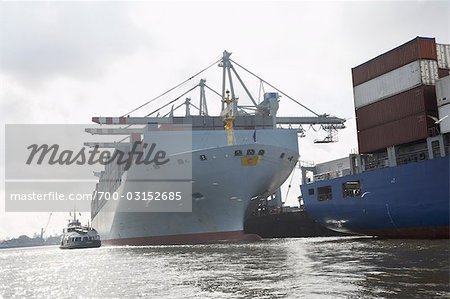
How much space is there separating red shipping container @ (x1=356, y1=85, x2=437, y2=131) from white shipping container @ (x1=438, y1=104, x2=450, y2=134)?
Result: 1032 mm

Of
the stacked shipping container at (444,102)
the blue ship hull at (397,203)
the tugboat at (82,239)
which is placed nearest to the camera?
the blue ship hull at (397,203)

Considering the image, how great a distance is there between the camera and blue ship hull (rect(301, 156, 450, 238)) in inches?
1027

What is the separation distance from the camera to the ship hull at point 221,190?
114 feet

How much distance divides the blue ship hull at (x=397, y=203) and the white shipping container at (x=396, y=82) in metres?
5.62

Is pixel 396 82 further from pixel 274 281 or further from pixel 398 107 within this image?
pixel 274 281

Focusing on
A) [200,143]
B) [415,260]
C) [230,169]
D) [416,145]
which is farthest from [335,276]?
[200,143]

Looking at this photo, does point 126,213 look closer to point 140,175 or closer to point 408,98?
point 140,175

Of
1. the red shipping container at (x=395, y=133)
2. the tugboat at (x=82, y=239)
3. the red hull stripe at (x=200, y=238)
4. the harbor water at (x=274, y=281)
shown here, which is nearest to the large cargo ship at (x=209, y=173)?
the red hull stripe at (x=200, y=238)

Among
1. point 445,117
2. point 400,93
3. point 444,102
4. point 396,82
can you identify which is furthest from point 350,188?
point 444,102

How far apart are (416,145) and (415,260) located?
16738 millimetres

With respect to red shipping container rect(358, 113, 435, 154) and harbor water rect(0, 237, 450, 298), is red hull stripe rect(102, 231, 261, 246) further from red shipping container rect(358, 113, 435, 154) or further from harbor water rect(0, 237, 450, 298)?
harbor water rect(0, 237, 450, 298)

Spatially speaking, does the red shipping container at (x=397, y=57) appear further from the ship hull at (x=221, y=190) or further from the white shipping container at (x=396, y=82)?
the ship hull at (x=221, y=190)

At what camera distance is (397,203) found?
93.7 ft

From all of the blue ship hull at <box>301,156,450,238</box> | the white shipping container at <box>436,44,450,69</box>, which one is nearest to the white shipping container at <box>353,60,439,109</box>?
the white shipping container at <box>436,44,450,69</box>
